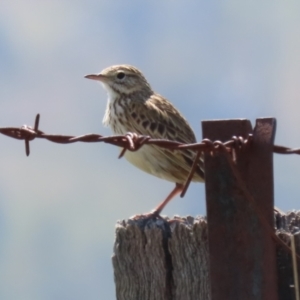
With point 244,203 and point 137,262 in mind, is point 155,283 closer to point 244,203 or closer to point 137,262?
point 137,262

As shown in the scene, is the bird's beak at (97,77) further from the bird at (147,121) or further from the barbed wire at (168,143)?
the barbed wire at (168,143)

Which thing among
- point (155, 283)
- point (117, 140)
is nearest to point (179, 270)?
point (155, 283)

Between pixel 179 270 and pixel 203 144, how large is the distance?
0.83m

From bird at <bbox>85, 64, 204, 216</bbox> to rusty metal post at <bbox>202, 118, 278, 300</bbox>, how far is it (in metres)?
4.78

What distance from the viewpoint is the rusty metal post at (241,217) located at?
Result: 4.05 meters

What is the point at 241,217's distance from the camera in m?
4.10

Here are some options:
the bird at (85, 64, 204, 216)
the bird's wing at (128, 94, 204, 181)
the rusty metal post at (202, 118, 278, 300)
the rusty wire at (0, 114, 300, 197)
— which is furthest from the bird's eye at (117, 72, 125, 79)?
the rusty metal post at (202, 118, 278, 300)

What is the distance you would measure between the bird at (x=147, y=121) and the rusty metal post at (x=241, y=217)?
15.7 feet

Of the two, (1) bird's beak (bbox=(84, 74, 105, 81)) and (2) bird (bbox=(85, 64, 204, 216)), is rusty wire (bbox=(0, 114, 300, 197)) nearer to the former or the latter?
(2) bird (bbox=(85, 64, 204, 216))

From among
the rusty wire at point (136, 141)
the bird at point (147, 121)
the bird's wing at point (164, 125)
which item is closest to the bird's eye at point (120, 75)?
the bird at point (147, 121)

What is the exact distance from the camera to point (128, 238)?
470cm

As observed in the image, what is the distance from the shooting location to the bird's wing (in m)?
9.75

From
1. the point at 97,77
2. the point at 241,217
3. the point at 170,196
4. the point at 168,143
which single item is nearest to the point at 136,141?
the point at 168,143

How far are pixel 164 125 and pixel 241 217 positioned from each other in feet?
20.1
